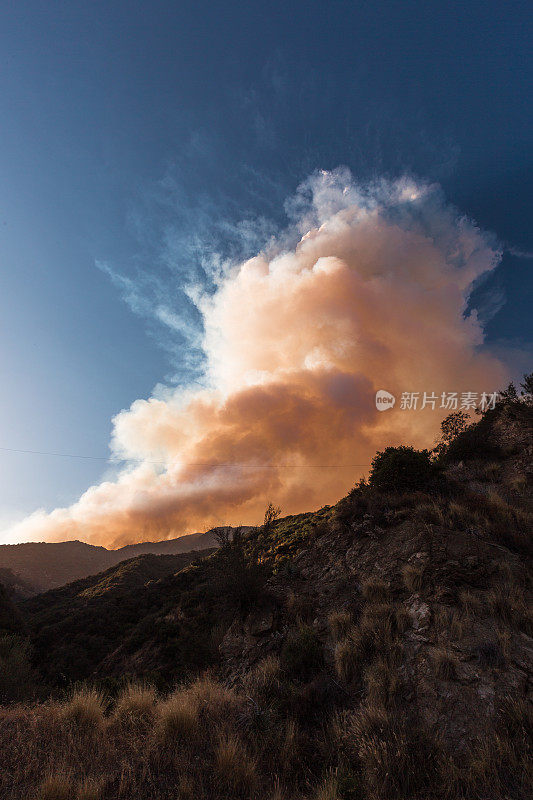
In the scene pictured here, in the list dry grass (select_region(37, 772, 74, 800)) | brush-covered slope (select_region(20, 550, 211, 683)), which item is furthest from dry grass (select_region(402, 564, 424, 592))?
brush-covered slope (select_region(20, 550, 211, 683))

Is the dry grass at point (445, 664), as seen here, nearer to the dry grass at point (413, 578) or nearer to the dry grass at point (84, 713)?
the dry grass at point (413, 578)

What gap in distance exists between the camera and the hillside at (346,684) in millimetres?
4129

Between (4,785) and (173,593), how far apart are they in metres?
24.1

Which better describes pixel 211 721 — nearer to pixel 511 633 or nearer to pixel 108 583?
pixel 511 633

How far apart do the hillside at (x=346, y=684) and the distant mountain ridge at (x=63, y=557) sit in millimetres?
55183

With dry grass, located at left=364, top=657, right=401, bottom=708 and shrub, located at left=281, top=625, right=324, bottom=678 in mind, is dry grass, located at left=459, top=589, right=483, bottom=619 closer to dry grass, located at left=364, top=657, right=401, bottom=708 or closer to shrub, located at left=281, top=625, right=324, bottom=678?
dry grass, located at left=364, top=657, right=401, bottom=708

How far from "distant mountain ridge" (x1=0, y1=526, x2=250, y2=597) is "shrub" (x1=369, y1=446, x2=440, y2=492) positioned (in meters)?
54.3

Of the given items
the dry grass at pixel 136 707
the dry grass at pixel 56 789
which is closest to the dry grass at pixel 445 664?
the dry grass at pixel 136 707

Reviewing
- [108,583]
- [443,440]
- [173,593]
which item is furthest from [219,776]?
[108,583]

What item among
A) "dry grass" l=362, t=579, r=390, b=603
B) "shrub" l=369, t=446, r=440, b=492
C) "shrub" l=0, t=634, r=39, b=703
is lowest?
"shrub" l=0, t=634, r=39, b=703

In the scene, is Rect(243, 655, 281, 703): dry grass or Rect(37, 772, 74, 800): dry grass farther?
Rect(243, 655, 281, 703): dry grass

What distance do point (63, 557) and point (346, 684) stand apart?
109m

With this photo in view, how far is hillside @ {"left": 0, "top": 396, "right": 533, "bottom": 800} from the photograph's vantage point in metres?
4.13

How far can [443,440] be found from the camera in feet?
99.0
